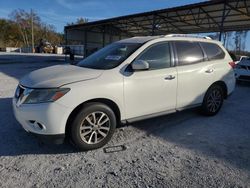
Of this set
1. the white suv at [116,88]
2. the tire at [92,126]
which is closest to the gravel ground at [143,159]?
the tire at [92,126]

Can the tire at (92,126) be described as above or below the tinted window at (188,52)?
below

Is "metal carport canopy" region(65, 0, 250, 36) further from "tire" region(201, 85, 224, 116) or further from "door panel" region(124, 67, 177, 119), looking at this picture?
"door panel" region(124, 67, 177, 119)

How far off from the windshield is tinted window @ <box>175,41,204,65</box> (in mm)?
870

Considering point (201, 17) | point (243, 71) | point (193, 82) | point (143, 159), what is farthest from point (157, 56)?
point (201, 17)

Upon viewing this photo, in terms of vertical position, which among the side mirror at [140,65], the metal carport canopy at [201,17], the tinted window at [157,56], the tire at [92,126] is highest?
the metal carport canopy at [201,17]

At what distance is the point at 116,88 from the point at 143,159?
1.10m

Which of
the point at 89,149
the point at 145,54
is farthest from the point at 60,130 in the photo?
the point at 145,54

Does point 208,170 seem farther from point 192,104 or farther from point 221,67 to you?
point 221,67

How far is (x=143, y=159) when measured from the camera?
10.4ft

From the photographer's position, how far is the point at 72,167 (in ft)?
9.67

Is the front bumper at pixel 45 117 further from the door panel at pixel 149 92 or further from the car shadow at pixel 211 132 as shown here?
the car shadow at pixel 211 132

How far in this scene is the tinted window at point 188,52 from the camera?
14.1 ft

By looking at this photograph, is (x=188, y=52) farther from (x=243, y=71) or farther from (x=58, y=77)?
(x=243, y=71)

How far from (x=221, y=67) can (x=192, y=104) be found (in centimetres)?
116
